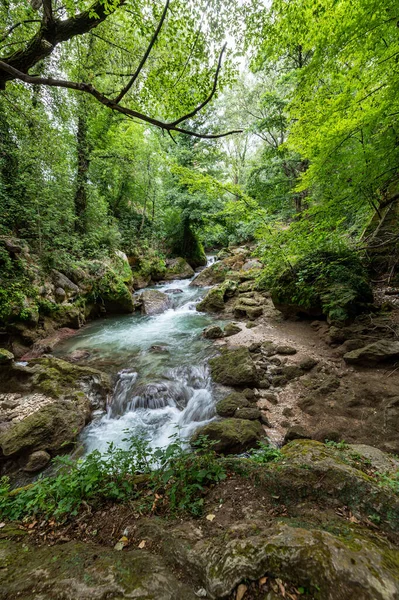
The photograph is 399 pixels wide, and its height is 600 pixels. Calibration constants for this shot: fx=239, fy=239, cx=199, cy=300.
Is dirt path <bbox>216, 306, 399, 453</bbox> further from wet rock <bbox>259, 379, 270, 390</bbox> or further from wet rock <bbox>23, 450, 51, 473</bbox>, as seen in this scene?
wet rock <bbox>23, 450, 51, 473</bbox>

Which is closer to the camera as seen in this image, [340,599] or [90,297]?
[340,599]

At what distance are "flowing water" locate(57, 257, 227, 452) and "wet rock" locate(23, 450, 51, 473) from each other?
606 mm

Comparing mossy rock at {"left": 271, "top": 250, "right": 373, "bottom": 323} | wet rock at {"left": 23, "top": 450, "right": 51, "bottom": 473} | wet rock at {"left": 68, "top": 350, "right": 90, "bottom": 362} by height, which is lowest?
wet rock at {"left": 23, "top": 450, "right": 51, "bottom": 473}

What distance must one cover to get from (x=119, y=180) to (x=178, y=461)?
50.7ft

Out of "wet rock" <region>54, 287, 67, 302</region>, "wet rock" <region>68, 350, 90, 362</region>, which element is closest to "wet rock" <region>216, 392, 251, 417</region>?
"wet rock" <region>68, 350, 90, 362</region>

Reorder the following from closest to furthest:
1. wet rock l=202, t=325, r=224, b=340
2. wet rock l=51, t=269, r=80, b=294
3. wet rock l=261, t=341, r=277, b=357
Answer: wet rock l=261, t=341, r=277, b=357 → wet rock l=202, t=325, r=224, b=340 → wet rock l=51, t=269, r=80, b=294

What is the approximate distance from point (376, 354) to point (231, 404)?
294cm

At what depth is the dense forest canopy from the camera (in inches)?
147

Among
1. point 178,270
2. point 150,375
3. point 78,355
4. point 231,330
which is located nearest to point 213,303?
point 231,330

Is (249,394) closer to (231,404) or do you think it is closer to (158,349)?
(231,404)

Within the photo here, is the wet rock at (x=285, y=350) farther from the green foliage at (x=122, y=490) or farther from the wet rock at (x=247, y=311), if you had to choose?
the green foliage at (x=122, y=490)

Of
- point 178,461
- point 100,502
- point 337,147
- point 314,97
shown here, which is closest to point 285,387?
point 178,461

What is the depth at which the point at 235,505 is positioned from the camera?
192 cm

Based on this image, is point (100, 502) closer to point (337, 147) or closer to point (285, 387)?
point (285, 387)
